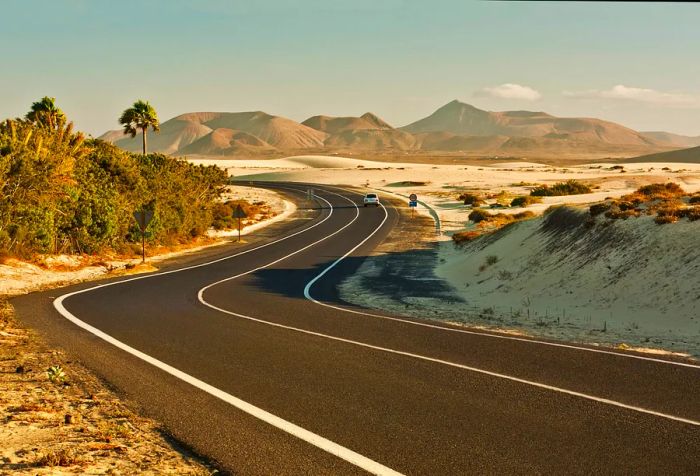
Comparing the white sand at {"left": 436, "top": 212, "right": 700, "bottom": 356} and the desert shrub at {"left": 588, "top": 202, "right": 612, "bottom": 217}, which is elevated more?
the desert shrub at {"left": 588, "top": 202, "right": 612, "bottom": 217}

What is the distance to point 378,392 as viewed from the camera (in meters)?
9.25

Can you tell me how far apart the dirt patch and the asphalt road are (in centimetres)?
35

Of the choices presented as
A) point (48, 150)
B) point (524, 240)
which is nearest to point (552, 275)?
point (524, 240)

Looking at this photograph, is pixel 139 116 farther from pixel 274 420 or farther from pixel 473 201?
pixel 274 420

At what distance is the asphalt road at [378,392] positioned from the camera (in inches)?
270

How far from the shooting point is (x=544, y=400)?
28.6 ft

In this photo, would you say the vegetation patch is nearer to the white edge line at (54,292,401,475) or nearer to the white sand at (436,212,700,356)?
the white sand at (436,212,700,356)

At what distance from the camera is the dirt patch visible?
6688 mm

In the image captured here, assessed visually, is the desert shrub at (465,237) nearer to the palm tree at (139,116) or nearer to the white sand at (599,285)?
the white sand at (599,285)

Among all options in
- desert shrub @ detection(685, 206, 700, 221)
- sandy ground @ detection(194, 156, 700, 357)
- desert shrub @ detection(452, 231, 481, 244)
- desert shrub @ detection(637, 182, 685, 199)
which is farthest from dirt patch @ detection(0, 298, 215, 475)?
desert shrub @ detection(452, 231, 481, 244)

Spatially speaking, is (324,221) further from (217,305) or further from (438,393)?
(438,393)

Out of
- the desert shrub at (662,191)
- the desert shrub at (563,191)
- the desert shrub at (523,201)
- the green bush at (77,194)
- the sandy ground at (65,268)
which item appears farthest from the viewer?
the desert shrub at (563,191)

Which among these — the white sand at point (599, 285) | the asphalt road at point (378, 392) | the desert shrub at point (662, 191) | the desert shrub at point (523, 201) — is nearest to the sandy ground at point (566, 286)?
the white sand at point (599, 285)

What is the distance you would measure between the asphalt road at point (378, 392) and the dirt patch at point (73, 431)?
1.16 ft
